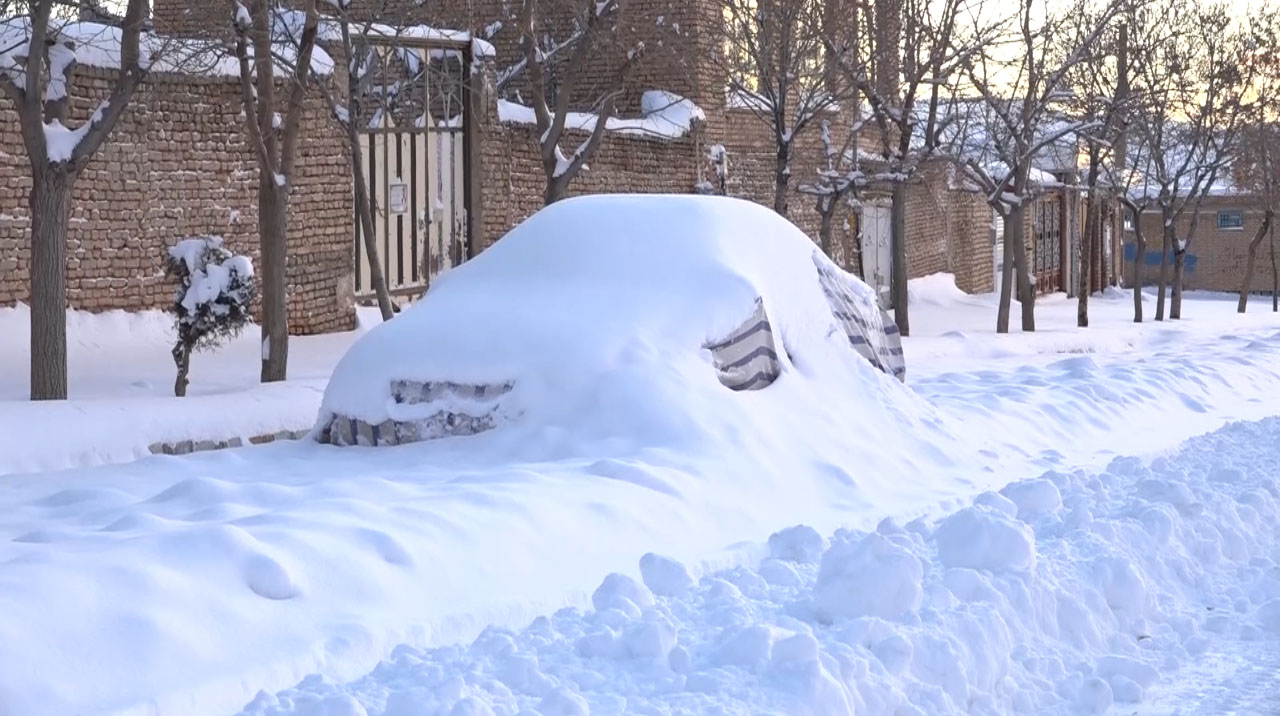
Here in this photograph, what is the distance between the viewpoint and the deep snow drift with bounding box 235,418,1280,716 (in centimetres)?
440

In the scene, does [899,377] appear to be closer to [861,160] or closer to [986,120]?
[986,120]

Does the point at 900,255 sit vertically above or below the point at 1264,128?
below

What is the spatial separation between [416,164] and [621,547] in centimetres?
1375

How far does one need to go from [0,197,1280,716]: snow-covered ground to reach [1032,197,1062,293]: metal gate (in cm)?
3062

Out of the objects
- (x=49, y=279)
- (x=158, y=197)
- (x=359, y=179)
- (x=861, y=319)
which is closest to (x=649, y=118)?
(x=359, y=179)

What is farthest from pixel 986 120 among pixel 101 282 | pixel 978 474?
pixel 978 474

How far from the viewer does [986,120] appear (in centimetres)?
2286

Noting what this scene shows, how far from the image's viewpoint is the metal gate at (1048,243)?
40500 mm

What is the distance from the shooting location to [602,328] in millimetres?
8203

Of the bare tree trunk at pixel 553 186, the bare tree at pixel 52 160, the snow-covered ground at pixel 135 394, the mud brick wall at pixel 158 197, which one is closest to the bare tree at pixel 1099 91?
the bare tree trunk at pixel 553 186

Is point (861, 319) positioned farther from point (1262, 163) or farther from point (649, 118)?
point (1262, 163)

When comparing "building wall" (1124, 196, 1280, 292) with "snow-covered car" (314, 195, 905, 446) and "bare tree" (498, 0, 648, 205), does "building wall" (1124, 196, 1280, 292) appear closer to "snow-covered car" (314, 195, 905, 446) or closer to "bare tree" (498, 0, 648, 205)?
"bare tree" (498, 0, 648, 205)

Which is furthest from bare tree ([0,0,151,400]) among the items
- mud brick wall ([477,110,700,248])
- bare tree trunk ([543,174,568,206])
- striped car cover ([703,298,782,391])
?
mud brick wall ([477,110,700,248])

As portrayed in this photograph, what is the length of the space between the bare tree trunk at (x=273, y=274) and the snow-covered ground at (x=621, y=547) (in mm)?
2616
